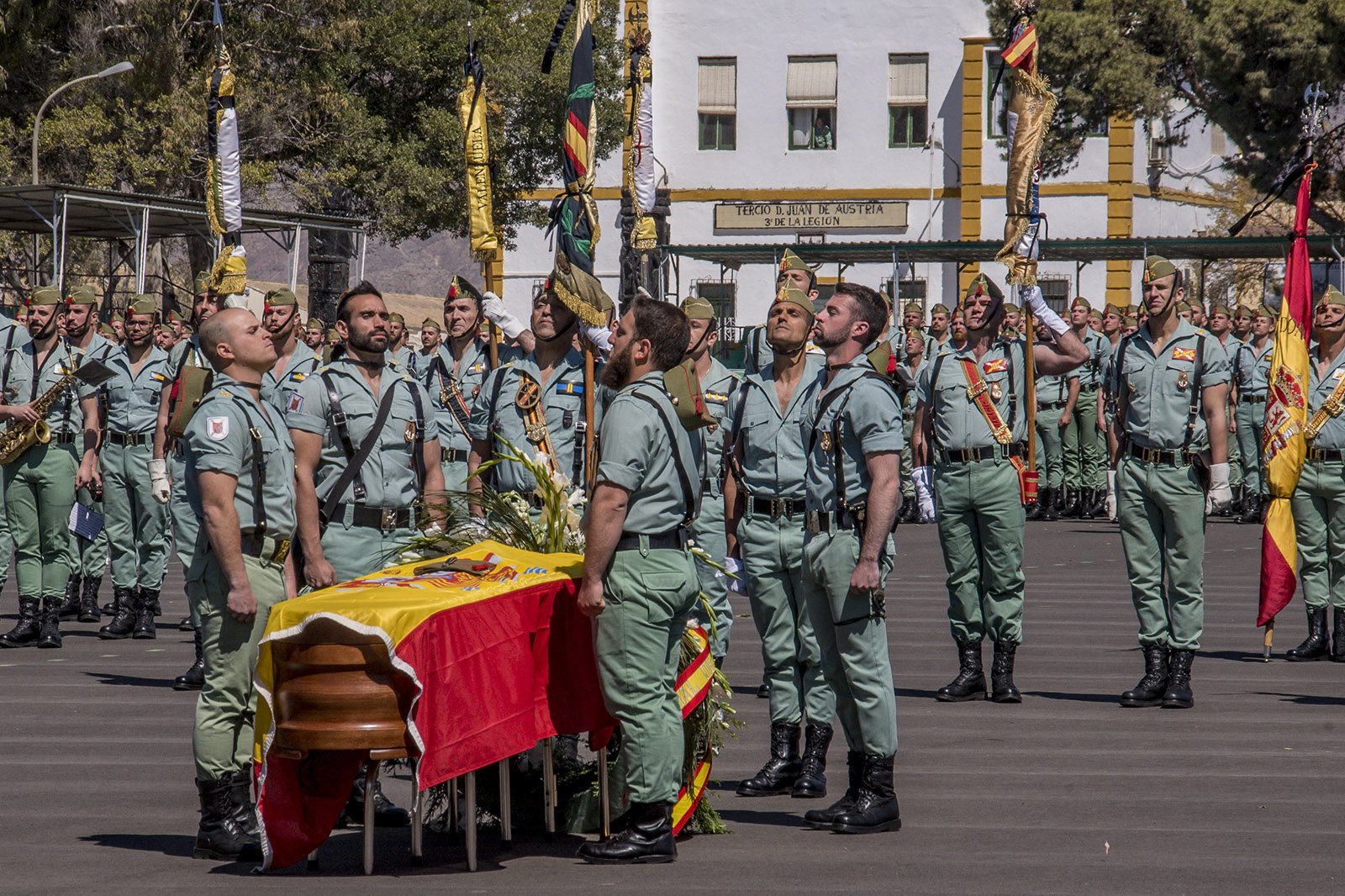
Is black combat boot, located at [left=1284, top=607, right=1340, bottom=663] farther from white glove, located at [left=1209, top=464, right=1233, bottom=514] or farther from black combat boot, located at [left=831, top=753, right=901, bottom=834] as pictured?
black combat boot, located at [left=831, top=753, right=901, bottom=834]

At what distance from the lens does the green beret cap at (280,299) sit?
1012 centimetres

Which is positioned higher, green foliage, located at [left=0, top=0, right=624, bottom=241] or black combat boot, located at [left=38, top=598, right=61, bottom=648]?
green foliage, located at [left=0, top=0, right=624, bottom=241]

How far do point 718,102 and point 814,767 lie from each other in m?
39.3

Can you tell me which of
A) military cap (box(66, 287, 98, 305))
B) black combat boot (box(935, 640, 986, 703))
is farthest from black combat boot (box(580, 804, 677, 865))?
military cap (box(66, 287, 98, 305))

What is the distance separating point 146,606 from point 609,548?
7.64 metres

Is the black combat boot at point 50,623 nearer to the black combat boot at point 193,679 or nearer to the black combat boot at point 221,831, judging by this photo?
the black combat boot at point 193,679

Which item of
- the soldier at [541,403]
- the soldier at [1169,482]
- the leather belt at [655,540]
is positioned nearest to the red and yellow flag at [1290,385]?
the soldier at [1169,482]

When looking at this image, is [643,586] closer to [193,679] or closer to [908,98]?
[193,679]

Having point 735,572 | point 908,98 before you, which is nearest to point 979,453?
point 735,572

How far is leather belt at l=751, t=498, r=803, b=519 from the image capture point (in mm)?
8383

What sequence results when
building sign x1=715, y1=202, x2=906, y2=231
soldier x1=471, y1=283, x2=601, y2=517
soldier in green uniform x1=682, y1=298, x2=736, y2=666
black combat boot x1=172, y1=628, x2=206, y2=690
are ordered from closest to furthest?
soldier x1=471, y1=283, x2=601, y2=517
soldier in green uniform x1=682, y1=298, x2=736, y2=666
black combat boot x1=172, y1=628, x2=206, y2=690
building sign x1=715, y1=202, x2=906, y2=231

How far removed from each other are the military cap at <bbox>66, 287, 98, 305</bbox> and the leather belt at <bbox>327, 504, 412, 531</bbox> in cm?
546

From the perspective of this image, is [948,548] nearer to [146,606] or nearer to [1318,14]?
[146,606]

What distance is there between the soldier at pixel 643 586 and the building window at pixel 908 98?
131ft
